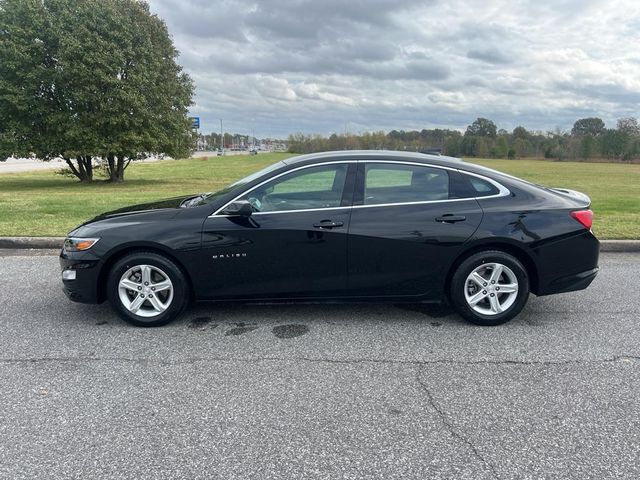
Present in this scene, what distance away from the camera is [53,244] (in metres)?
7.52

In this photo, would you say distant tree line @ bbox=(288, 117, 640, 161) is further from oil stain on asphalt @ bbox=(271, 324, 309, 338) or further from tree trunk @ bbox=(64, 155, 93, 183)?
oil stain on asphalt @ bbox=(271, 324, 309, 338)

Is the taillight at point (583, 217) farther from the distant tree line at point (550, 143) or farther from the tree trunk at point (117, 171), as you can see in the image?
the distant tree line at point (550, 143)

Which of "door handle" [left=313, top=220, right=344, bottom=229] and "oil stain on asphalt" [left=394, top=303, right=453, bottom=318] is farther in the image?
"oil stain on asphalt" [left=394, top=303, right=453, bottom=318]

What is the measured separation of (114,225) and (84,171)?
20578 millimetres

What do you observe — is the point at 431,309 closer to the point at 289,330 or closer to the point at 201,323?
the point at 289,330

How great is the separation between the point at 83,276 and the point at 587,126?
102666 millimetres

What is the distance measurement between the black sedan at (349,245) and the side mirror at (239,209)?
1 centimetres

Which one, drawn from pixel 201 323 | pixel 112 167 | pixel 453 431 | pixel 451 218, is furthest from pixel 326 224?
pixel 112 167

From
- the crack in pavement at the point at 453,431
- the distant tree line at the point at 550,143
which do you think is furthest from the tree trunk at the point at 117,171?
the distant tree line at the point at 550,143

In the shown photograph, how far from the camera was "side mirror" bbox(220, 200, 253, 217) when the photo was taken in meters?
4.10

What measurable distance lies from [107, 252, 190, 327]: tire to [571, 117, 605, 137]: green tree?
316ft

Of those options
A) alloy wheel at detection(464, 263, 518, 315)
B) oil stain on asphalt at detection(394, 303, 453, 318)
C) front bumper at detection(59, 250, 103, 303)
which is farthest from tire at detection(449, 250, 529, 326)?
front bumper at detection(59, 250, 103, 303)

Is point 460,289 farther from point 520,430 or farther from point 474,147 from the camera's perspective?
point 474,147

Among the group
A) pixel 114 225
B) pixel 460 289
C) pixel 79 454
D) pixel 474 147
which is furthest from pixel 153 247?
pixel 474 147
